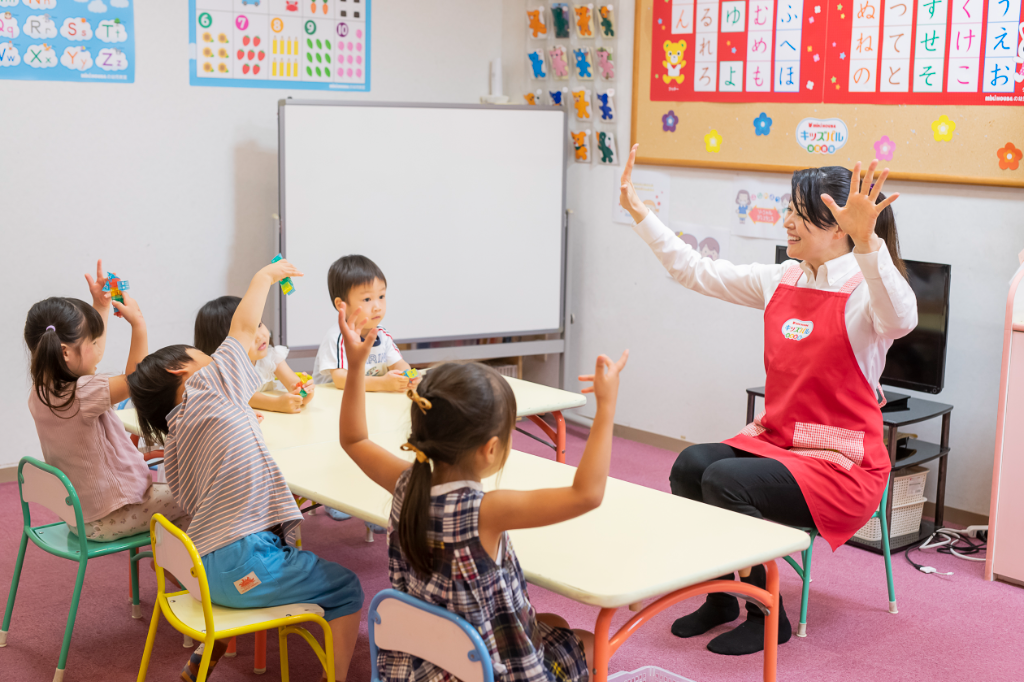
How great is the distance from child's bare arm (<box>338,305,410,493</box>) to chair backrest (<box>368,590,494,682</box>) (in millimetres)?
224

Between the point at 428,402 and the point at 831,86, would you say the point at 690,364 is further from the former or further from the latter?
the point at 428,402

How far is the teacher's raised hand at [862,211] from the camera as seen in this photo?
2146mm

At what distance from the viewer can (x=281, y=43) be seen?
14.0 feet

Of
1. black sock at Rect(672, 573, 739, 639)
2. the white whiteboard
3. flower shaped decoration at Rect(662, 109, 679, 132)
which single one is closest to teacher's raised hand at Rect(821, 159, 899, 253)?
black sock at Rect(672, 573, 739, 639)

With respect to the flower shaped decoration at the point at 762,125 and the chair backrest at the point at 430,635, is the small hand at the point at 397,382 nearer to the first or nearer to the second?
the chair backrest at the point at 430,635

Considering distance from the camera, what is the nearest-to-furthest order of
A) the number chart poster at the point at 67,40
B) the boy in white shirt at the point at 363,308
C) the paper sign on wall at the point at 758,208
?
the boy in white shirt at the point at 363,308 < the number chart poster at the point at 67,40 < the paper sign on wall at the point at 758,208

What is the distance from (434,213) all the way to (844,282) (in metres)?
2.17

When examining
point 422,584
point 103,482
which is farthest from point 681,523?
point 103,482

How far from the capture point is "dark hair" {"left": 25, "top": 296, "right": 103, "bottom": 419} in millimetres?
2295

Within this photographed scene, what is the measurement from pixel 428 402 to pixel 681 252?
1426 mm

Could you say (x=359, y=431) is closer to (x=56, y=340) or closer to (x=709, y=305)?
(x=56, y=340)

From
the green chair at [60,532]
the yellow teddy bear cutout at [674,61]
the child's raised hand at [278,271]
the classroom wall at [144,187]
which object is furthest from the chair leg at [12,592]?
the yellow teddy bear cutout at [674,61]

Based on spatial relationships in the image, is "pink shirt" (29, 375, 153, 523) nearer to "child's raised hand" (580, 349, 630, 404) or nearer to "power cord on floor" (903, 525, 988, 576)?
"child's raised hand" (580, 349, 630, 404)

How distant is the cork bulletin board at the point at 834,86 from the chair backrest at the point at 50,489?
Result: 282 cm
